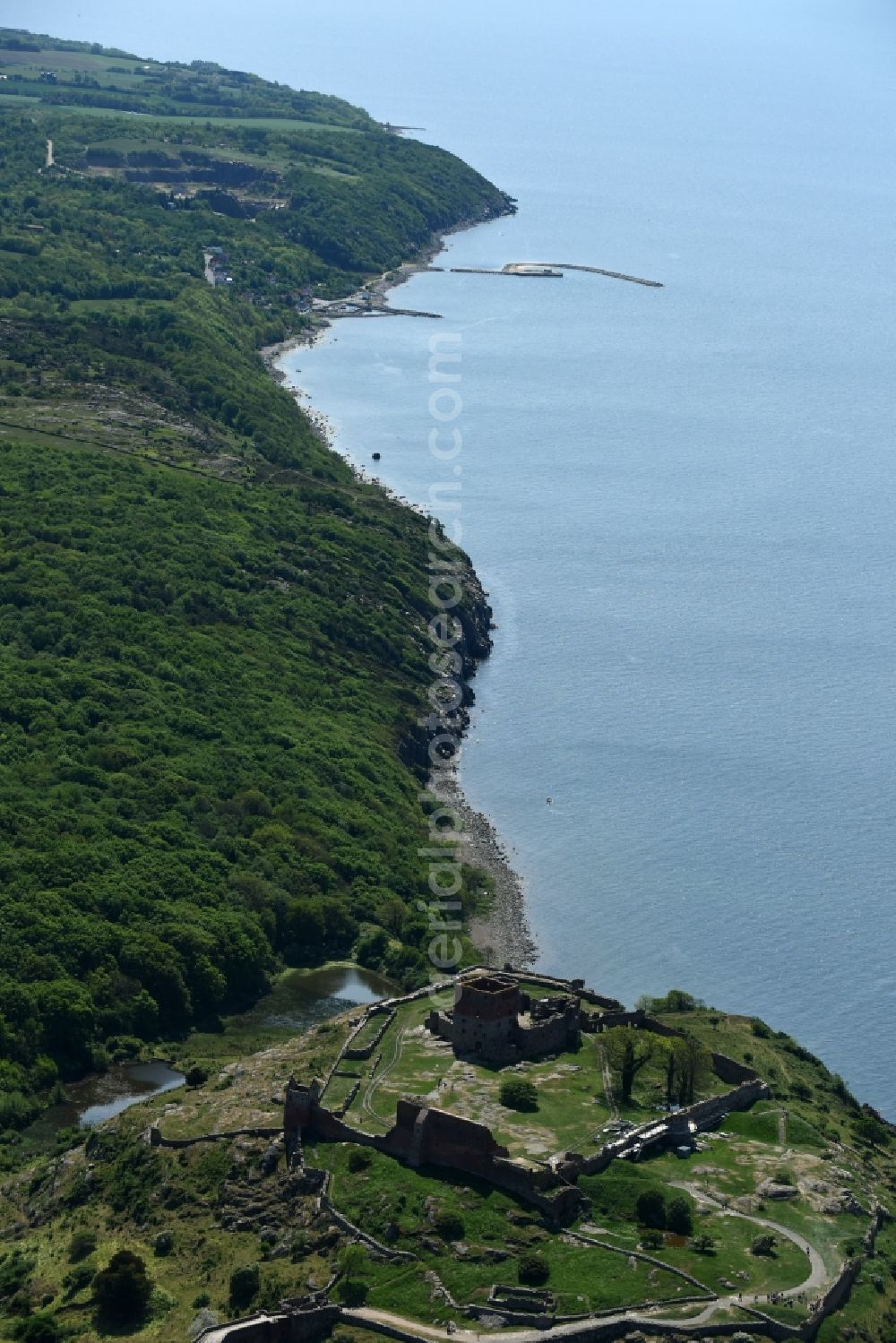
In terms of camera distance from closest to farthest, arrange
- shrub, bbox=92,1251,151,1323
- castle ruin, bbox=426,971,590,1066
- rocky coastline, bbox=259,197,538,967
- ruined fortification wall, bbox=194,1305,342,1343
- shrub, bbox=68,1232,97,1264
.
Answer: ruined fortification wall, bbox=194,1305,342,1343
shrub, bbox=92,1251,151,1323
shrub, bbox=68,1232,97,1264
castle ruin, bbox=426,971,590,1066
rocky coastline, bbox=259,197,538,967

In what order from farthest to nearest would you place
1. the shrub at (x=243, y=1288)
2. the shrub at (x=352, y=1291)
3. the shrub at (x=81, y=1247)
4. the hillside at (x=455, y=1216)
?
the shrub at (x=81, y=1247)
the shrub at (x=243, y=1288)
the hillside at (x=455, y=1216)
the shrub at (x=352, y=1291)

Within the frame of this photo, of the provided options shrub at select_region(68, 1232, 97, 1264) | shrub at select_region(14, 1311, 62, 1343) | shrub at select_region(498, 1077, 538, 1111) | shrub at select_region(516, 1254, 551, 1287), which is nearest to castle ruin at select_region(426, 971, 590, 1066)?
shrub at select_region(498, 1077, 538, 1111)

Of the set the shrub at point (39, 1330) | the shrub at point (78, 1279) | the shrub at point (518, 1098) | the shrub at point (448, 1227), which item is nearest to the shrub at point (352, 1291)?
the shrub at point (448, 1227)

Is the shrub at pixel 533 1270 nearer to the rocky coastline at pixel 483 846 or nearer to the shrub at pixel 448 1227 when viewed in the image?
the shrub at pixel 448 1227

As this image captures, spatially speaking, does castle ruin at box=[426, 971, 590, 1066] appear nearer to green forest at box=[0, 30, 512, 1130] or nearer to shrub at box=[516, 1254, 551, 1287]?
shrub at box=[516, 1254, 551, 1287]

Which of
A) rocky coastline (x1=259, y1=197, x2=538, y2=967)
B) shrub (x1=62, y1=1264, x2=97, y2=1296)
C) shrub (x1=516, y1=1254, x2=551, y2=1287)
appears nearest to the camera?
shrub (x1=516, y1=1254, x2=551, y2=1287)

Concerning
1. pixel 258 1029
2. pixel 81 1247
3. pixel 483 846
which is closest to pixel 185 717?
pixel 483 846

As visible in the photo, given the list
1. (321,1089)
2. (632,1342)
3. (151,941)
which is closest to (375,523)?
(151,941)

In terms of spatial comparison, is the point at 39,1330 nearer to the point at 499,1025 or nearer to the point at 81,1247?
the point at 81,1247
